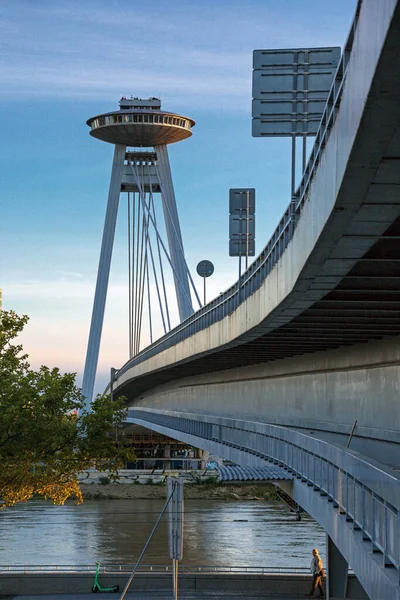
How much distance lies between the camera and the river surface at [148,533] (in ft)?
126

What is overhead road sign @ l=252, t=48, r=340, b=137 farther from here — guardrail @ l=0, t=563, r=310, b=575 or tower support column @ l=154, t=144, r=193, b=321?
tower support column @ l=154, t=144, r=193, b=321

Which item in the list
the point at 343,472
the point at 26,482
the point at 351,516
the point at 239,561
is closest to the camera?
the point at 351,516

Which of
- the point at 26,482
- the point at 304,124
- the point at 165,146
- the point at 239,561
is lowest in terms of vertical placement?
the point at 239,561

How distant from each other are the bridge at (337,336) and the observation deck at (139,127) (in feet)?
128

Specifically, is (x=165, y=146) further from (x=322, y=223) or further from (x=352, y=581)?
(x=322, y=223)

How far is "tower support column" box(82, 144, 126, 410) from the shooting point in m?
61.5

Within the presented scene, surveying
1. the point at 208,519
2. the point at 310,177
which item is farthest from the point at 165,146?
the point at 310,177

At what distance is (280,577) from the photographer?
27.7 m

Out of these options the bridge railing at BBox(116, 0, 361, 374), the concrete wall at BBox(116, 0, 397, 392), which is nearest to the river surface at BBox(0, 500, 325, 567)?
the bridge railing at BBox(116, 0, 361, 374)

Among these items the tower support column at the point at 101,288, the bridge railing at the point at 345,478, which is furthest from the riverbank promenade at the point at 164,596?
the tower support column at the point at 101,288

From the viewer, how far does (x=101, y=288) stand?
2432 inches

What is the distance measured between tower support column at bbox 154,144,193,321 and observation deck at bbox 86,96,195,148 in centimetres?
945

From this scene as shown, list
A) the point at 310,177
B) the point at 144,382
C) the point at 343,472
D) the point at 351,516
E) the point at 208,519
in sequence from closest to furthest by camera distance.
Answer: the point at 351,516 < the point at 343,472 < the point at 310,177 < the point at 208,519 < the point at 144,382

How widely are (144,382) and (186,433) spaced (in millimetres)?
24125
